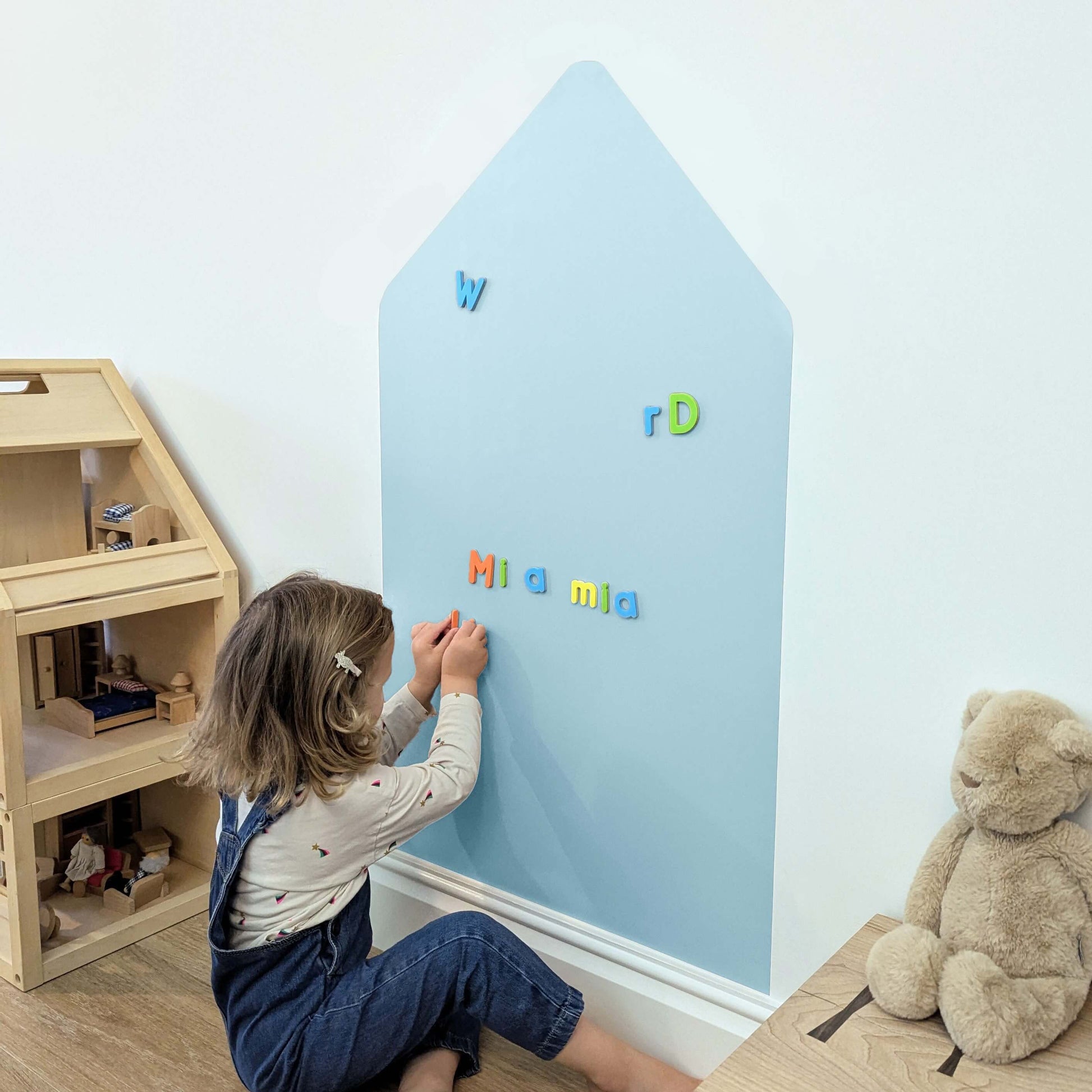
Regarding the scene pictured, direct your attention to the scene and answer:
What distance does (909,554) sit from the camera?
1.11 meters

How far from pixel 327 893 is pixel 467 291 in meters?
0.82

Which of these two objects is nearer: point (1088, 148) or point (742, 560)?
point (1088, 148)

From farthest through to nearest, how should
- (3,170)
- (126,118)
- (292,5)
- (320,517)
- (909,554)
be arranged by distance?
(3,170)
(126,118)
(320,517)
(292,5)
(909,554)

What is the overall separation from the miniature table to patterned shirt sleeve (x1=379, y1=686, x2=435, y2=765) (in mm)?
678

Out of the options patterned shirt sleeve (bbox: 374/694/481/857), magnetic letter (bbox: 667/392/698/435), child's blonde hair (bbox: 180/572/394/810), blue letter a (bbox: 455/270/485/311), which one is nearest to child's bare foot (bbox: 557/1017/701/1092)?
patterned shirt sleeve (bbox: 374/694/481/857)

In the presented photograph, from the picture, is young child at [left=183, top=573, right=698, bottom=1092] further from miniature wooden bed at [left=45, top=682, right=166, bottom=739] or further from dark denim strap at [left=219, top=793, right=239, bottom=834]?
miniature wooden bed at [left=45, top=682, right=166, bottom=739]

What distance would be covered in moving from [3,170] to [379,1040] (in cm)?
187

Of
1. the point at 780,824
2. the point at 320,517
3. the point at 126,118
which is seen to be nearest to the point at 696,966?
the point at 780,824

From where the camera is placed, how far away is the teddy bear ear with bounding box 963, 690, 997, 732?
106cm

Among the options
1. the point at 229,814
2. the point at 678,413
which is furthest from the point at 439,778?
the point at 678,413

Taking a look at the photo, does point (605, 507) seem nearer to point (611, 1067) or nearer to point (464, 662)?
point (464, 662)

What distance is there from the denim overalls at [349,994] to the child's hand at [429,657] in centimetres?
31

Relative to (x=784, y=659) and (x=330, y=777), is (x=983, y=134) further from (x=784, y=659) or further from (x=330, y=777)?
(x=330, y=777)

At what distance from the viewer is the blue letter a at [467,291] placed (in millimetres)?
1389
